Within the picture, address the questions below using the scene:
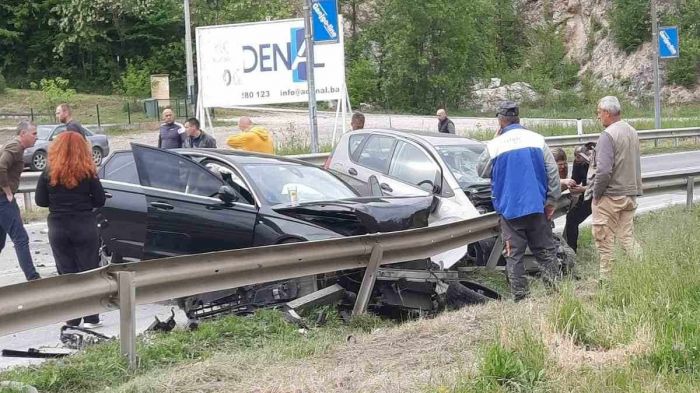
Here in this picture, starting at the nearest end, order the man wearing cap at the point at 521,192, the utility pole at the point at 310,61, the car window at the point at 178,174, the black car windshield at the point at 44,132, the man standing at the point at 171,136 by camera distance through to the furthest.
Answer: the man wearing cap at the point at 521,192 → the car window at the point at 178,174 → the man standing at the point at 171,136 → the utility pole at the point at 310,61 → the black car windshield at the point at 44,132

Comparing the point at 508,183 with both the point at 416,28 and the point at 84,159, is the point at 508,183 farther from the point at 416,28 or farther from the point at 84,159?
the point at 416,28

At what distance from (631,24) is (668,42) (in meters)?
28.0

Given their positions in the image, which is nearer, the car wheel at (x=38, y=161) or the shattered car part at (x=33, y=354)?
the shattered car part at (x=33, y=354)

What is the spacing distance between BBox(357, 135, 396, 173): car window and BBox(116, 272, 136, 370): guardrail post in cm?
592

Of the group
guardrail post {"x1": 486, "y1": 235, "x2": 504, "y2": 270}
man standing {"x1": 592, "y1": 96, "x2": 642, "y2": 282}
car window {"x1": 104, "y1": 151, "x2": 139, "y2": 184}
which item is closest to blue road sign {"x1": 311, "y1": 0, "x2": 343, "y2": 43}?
car window {"x1": 104, "y1": 151, "x2": 139, "y2": 184}

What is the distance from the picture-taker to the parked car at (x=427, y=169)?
1010 centimetres

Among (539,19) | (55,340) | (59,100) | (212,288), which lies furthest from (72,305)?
(539,19)

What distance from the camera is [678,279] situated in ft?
21.2

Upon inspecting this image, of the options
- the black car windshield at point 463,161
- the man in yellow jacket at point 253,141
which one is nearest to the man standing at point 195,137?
the man in yellow jacket at point 253,141

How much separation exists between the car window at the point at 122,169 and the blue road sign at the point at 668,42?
23.1 metres

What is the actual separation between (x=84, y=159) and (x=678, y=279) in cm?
493

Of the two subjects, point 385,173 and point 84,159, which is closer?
point 84,159

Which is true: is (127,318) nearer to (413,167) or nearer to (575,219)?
(413,167)

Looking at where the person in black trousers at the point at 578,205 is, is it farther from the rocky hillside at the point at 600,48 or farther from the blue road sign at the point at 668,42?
the rocky hillside at the point at 600,48
